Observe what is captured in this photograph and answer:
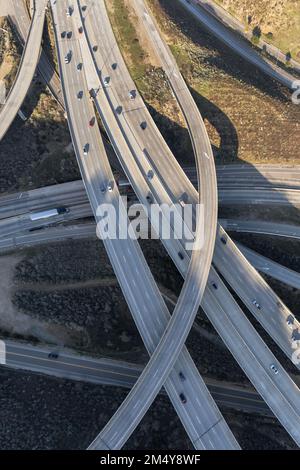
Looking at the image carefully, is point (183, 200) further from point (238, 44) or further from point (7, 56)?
point (238, 44)

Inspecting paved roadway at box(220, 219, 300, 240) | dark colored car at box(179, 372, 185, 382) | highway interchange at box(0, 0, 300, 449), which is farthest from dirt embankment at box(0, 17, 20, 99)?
dark colored car at box(179, 372, 185, 382)

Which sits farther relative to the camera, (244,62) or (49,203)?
(244,62)

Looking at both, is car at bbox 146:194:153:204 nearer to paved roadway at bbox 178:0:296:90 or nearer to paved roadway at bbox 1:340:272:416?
paved roadway at bbox 1:340:272:416

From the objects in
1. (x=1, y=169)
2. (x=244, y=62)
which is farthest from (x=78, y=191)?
(x=244, y=62)

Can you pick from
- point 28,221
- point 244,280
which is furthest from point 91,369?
point 244,280

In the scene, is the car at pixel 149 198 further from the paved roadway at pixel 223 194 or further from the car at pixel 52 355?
the car at pixel 52 355

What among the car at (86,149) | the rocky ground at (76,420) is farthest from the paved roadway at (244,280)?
the rocky ground at (76,420)

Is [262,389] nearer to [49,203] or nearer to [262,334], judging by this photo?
[262,334]

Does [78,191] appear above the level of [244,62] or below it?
below
